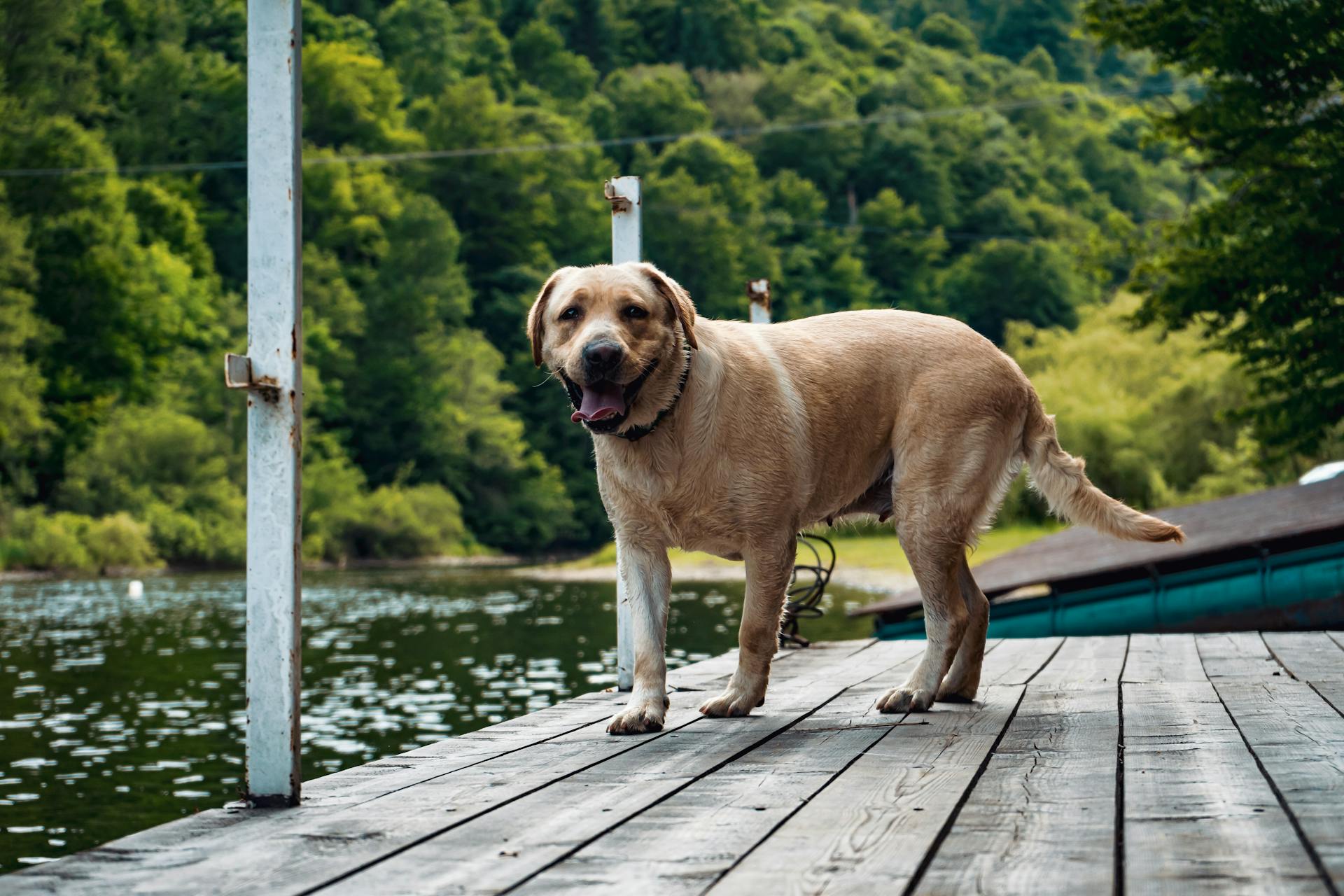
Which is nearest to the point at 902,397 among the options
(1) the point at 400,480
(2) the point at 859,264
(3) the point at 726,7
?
(1) the point at 400,480

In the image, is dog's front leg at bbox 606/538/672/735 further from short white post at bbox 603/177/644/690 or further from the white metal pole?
the white metal pole

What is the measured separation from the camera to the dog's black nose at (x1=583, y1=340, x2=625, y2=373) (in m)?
4.78

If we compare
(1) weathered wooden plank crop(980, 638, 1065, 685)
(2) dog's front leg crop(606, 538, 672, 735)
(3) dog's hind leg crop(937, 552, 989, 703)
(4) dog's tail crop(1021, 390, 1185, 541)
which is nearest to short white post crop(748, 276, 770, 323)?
(1) weathered wooden plank crop(980, 638, 1065, 685)

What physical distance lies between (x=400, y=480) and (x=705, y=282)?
2600 cm

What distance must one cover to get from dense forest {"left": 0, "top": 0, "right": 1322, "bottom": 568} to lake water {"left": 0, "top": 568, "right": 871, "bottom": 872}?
350 inches

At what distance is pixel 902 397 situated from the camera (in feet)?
18.4

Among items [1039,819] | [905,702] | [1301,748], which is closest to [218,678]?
[905,702]

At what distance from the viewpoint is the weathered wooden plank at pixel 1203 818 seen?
2.74 m

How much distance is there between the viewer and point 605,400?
4.92 m

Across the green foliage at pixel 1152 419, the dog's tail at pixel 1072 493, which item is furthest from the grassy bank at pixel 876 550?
the dog's tail at pixel 1072 493

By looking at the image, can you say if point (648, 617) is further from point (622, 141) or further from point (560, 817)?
point (622, 141)

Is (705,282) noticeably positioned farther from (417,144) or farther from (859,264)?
(417,144)

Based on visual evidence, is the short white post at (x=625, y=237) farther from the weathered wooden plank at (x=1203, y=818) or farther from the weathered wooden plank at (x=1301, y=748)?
the weathered wooden plank at (x=1203, y=818)

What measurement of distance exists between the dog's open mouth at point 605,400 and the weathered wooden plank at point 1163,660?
2.46 m
